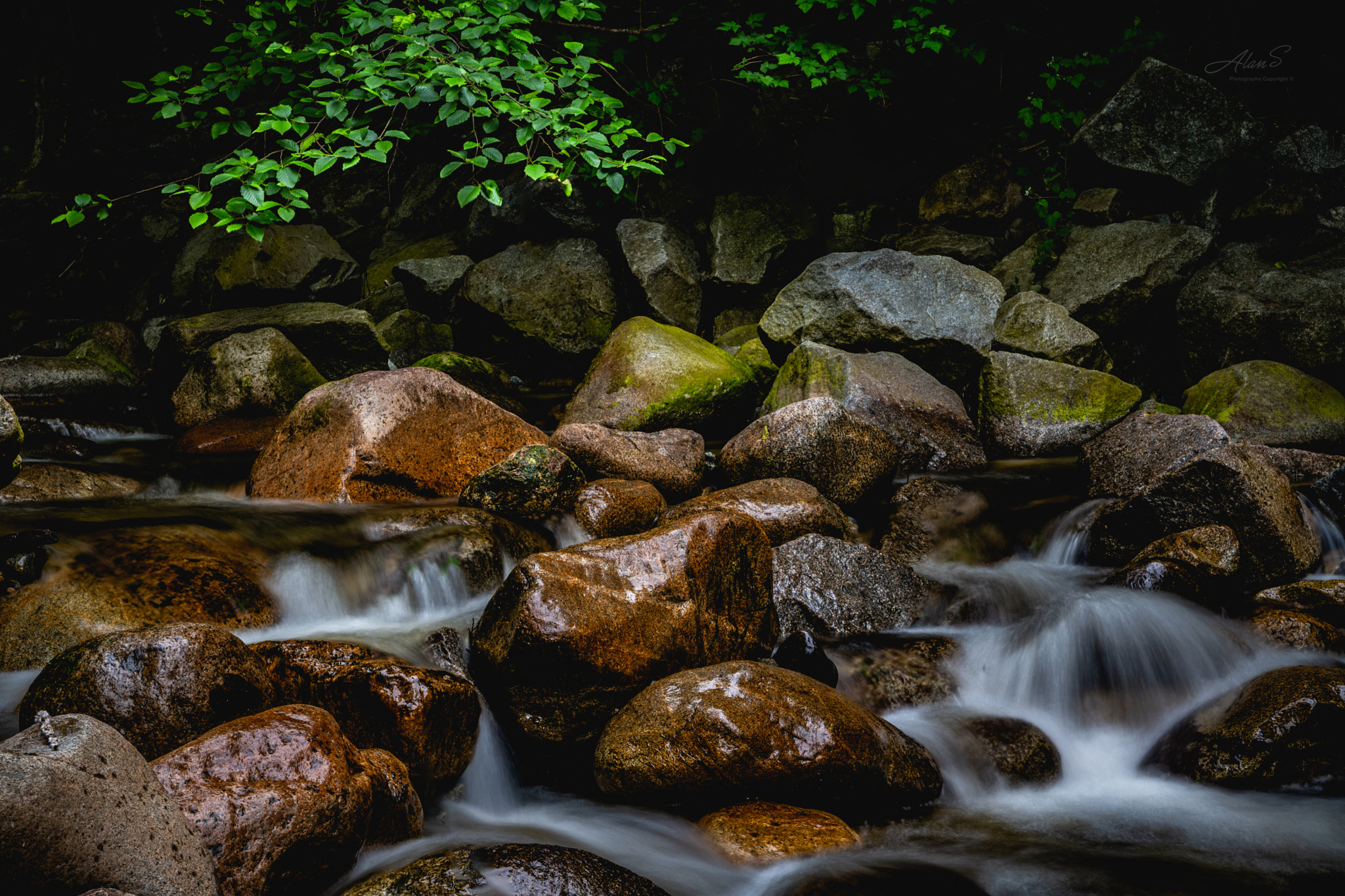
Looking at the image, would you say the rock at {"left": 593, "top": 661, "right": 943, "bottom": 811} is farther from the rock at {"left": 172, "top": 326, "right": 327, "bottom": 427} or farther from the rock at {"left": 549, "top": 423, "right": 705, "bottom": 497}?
the rock at {"left": 172, "top": 326, "right": 327, "bottom": 427}

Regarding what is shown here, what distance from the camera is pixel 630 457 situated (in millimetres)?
5855

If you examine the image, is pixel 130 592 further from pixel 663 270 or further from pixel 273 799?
pixel 663 270

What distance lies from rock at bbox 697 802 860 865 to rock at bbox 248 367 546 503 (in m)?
3.46

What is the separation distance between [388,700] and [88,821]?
4.61 ft

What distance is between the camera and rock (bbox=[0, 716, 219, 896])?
1.42 meters

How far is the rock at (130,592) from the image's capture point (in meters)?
3.38

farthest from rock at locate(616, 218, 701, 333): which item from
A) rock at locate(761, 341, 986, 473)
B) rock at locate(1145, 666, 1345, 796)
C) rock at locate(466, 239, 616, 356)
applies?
rock at locate(1145, 666, 1345, 796)

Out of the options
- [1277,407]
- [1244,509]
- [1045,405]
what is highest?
[1277,407]

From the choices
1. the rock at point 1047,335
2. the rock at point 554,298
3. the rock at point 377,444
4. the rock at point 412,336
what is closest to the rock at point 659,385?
the rock at point 377,444

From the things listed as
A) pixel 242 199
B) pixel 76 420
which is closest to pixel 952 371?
pixel 242 199

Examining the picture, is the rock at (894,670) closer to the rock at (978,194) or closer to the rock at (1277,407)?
the rock at (1277,407)

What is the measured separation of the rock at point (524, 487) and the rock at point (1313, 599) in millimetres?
4277

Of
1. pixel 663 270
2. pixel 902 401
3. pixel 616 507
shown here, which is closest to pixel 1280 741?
pixel 616 507

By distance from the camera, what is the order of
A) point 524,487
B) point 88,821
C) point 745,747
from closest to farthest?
1. point 88,821
2. point 745,747
3. point 524,487
